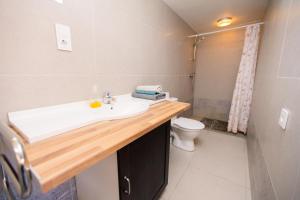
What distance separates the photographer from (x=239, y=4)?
71.9 inches

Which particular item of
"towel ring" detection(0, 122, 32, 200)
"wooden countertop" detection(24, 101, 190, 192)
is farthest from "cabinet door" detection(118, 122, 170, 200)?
"towel ring" detection(0, 122, 32, 200)

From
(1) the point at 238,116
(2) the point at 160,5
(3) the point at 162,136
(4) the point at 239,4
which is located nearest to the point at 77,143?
(3) the point at 162,136

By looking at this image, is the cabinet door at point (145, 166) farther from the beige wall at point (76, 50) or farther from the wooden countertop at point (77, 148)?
the beige wall at point (76, 50)

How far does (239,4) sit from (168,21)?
985 millimetres

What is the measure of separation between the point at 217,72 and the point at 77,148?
3115mm

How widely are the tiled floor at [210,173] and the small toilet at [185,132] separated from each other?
93 mm

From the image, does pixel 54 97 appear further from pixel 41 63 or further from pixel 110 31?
pixel 110 31

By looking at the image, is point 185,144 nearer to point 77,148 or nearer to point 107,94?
point 107,94

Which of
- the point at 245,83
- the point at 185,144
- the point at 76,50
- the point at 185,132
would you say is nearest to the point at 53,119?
the point at 76,50

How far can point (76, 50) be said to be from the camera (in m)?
0.94

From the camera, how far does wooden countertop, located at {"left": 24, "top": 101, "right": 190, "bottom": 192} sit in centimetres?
38

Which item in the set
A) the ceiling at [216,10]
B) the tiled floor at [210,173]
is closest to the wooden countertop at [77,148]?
the tiled floor at [210,173]

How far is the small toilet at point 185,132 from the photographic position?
1.80m

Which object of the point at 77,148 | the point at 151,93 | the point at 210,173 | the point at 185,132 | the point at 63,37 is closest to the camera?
the point at 77,148
